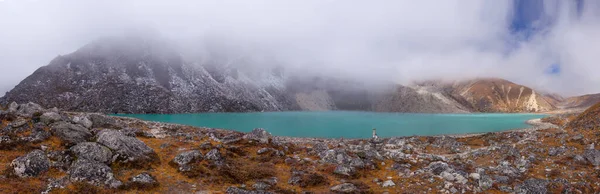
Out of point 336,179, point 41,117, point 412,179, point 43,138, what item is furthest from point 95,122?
point 412,179

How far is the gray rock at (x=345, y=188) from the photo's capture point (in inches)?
665

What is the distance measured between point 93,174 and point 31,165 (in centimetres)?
305

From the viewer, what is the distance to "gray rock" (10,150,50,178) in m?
14.6

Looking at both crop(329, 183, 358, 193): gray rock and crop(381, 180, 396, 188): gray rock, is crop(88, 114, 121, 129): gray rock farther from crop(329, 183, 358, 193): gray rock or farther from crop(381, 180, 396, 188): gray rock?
crop(381, 180, 396, 188): gray rock

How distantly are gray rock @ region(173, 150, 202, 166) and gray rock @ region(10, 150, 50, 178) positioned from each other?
6.66 metres

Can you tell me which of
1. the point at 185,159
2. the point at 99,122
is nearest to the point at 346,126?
the point at 99,122

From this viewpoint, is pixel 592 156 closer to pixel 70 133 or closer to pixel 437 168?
pixel 437 168

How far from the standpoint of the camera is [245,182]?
17797 mm

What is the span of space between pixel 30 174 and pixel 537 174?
30747mm

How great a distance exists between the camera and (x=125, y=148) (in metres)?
18.6

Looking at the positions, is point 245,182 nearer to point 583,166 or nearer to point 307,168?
point 307,168

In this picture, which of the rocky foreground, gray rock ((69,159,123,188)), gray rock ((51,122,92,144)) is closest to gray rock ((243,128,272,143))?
the rocky foreground

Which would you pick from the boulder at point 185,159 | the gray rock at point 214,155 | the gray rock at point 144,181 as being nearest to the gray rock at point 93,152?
the gray rock at point 144,181

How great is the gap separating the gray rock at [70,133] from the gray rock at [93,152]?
8.59 ft
